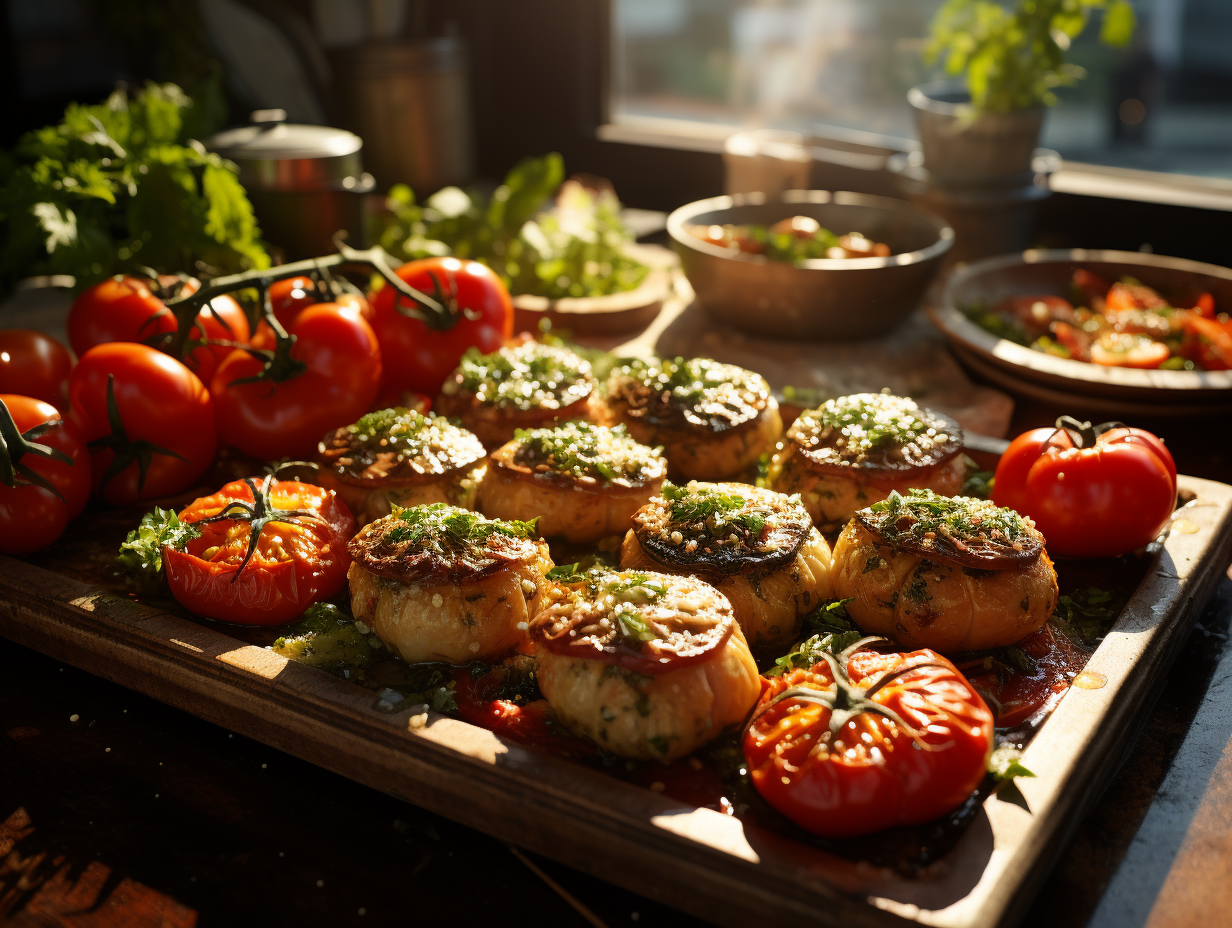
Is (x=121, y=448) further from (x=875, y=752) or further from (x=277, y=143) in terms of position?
(x=875, y=752)

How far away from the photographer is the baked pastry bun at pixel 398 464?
2559mm

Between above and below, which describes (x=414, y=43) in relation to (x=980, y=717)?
above

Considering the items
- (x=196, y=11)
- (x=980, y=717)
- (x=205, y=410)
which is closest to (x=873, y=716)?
(x=980, y=717)

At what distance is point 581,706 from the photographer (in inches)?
73.1

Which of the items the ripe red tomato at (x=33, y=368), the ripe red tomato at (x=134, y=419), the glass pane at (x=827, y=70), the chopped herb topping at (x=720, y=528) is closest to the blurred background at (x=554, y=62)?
the glass pane at (x=827, y=70)

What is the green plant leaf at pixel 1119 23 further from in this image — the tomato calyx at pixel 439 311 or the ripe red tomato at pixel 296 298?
the ripe red tomato at pixel 296 298

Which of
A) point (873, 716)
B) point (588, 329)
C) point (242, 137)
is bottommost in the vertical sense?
point (588, 329)

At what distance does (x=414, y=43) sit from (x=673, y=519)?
13.4 ft

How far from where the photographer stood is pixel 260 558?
227 cm

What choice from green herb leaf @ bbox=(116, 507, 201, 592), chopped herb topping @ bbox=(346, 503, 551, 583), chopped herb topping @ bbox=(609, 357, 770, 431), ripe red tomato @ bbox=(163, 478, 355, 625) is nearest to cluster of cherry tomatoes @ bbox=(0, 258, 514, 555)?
green herb leaf @ bbox=(116, 507, 201, 592)

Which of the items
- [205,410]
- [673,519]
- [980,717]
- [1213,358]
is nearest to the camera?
[980,717]

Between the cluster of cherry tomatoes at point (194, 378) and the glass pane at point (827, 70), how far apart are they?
2784mm

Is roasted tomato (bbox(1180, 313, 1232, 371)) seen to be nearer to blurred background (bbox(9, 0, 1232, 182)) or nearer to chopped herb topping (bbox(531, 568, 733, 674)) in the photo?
blurred background (bbox(9, 0, 1232, 182))

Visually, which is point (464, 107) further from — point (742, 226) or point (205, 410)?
point (205, 410)
